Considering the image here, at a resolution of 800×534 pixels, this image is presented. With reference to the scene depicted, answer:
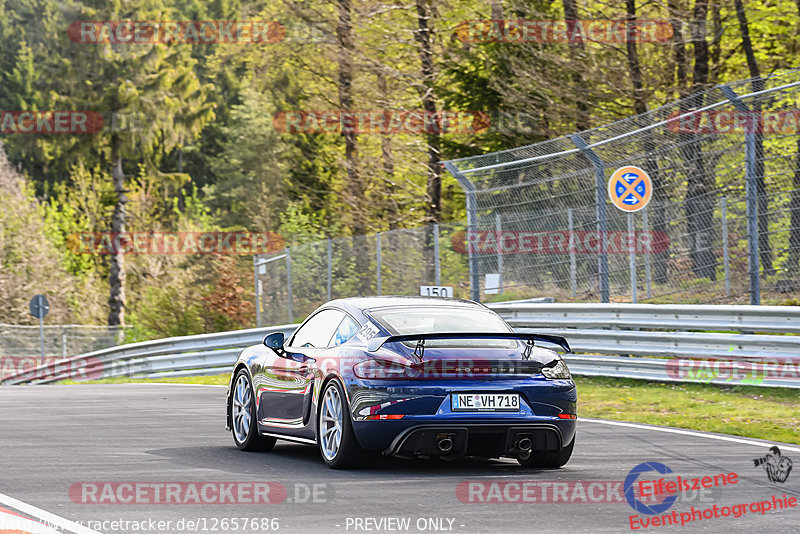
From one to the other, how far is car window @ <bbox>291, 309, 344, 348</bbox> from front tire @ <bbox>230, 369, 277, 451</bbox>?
733 millimetres

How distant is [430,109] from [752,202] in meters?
18.8

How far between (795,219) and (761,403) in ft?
7.48

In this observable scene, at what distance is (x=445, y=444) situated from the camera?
27.2 feet

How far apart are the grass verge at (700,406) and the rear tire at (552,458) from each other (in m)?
2.90

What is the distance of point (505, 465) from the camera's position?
9125mm

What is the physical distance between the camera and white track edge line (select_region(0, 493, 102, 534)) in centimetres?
642

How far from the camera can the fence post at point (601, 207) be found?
689 inches

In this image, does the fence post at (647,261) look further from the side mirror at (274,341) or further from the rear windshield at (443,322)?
the side mirror at (274,341)

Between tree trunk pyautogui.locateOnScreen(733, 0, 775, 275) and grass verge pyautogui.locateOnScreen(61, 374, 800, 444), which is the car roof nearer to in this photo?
grass verge pyautogui.locateOnScreen(61, 374, 800, 444)

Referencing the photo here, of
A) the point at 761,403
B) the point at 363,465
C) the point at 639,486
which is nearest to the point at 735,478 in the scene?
the point at 639,486

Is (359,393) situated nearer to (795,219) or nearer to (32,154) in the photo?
(795,219)

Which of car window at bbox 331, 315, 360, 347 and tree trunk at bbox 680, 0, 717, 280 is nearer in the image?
car window at bbox 331, 315, 360, 347

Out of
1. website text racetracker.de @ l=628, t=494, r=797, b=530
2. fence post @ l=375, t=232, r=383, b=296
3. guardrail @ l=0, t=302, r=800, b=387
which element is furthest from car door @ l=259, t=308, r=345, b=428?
fence post @ l=375, t=232, r=383, b=296

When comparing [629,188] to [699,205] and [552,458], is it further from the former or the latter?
[552,458]
